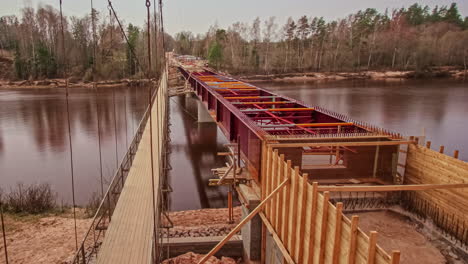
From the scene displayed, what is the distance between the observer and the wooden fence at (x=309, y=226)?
5027mm

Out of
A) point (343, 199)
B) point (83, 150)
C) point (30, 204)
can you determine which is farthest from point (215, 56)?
point (343, 199)

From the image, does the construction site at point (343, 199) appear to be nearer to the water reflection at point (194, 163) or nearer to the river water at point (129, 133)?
the water reflection at point (194, 163)

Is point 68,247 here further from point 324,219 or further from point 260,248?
point 324,219

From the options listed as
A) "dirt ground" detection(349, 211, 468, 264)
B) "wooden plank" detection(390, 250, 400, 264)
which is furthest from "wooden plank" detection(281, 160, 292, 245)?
"wooden plank" detection(390, 250, 400, 264)

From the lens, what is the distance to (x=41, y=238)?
12273 millimetres

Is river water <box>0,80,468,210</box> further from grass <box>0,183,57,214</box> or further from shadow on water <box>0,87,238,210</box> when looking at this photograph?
grass <box>0,183,57,214</box>

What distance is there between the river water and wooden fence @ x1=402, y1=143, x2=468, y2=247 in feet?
31.8

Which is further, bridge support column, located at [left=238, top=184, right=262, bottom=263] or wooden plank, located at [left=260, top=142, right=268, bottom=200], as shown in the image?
bridge support column, located at [left=238, top=184, right=262, bottom=263]

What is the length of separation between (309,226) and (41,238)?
1039 centimetres

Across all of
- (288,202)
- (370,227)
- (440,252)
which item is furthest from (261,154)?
(440,252)

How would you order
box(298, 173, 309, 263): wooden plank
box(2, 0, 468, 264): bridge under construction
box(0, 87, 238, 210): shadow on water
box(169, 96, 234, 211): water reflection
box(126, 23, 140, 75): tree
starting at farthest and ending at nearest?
box(126, 23, 140, 75): tree < box(0, 87, 238, 210): shadow on water < box(169, 96, 234, 211): water reflection < box(298, 173, 309, 263): wooden plank < box(2, 0, 468, 264): bridge under construction

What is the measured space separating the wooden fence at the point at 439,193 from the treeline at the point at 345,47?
8203 centimetres

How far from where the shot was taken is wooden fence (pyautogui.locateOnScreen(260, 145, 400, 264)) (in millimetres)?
5027

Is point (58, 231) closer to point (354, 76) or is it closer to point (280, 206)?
point (280, 206)
